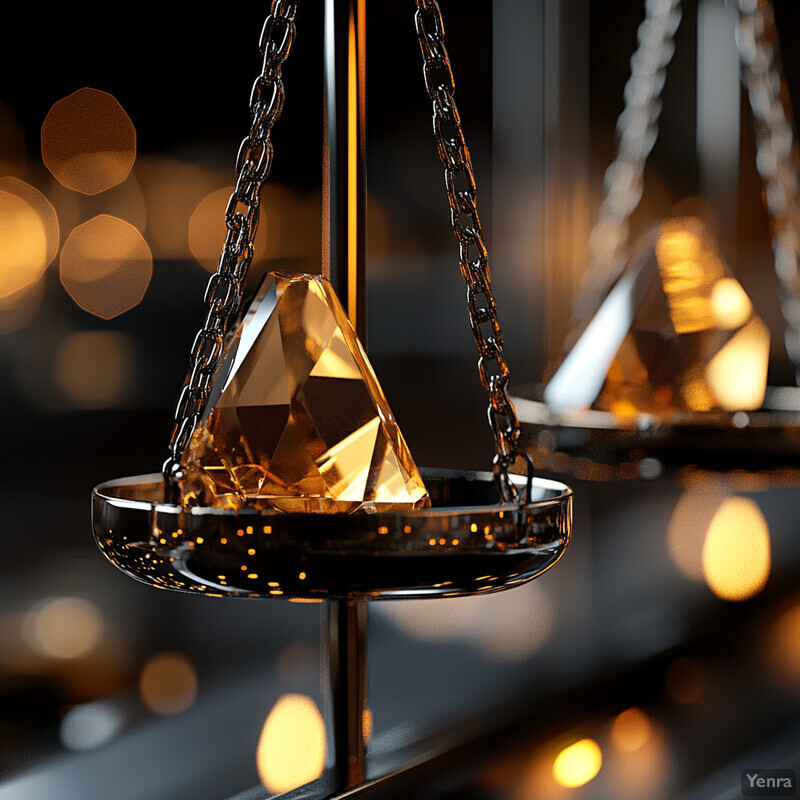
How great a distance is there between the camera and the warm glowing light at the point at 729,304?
498 mm

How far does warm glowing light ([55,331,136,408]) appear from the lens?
91 centimetres

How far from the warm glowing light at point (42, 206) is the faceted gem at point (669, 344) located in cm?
53

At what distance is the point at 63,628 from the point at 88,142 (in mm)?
419

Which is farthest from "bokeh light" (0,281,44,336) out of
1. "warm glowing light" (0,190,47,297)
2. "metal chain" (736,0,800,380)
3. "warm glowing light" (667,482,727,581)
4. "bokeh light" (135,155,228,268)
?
"warm glowing light" (667,482,727,581)

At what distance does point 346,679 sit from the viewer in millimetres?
445

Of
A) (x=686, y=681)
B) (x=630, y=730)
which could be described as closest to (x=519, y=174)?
(x=686, y=681)

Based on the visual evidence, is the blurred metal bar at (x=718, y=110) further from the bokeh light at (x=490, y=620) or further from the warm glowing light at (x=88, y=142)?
the warm glowing light at (x=88, y=142)

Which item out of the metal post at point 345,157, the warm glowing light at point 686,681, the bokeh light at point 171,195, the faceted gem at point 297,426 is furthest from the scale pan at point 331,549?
the warm glowing light at point 686,681

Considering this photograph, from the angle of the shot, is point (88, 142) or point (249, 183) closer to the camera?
point (249, 183)

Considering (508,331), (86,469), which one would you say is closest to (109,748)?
(86,469)

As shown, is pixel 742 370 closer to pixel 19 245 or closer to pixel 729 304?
pixel 729 304

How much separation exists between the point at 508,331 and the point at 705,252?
1.11m

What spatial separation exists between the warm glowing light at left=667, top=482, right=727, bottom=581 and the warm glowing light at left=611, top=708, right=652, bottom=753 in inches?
30.8

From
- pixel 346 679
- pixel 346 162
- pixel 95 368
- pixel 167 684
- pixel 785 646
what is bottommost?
pixel 785 646
